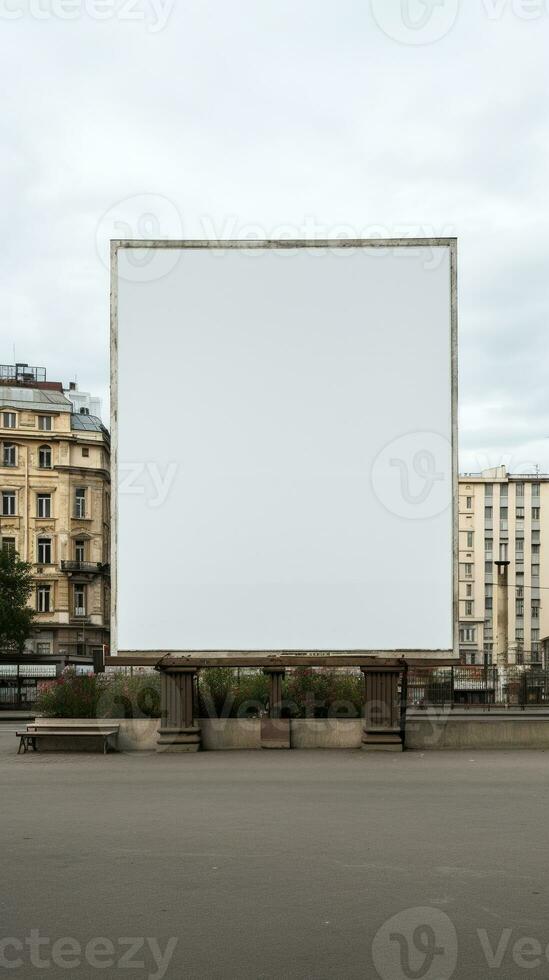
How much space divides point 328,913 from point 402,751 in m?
13.2

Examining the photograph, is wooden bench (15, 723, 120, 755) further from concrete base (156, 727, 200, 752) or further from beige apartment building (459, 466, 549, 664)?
beige apartment building (459, 466, 549, 664)

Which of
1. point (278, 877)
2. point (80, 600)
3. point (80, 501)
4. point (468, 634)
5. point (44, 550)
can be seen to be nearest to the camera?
point (278, 877)

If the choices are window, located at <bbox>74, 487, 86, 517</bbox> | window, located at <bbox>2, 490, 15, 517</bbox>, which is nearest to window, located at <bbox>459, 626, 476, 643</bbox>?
window, located at <bbox>74, 487, 86, 517</bbox>

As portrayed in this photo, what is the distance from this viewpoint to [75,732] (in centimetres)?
2089

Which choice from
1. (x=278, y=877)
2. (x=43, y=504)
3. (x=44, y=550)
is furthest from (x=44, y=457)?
(x=278, y=877)

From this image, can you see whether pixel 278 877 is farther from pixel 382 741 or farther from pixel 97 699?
pixel 97 699

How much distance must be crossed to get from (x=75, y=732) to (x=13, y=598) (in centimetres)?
4947

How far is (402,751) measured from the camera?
67.2ft

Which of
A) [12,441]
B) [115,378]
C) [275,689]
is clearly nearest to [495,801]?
[275,689]

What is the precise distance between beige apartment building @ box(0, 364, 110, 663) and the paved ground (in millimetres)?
66041

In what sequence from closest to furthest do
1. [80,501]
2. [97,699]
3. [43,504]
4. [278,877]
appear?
1. [278,877]
2. [97,699]
3. [43,504]
4. [80,501]

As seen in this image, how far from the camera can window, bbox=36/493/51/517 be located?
273 feet

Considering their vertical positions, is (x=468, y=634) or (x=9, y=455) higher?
(x=9, y=455)

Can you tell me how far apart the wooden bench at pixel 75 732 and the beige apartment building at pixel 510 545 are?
127 meters
